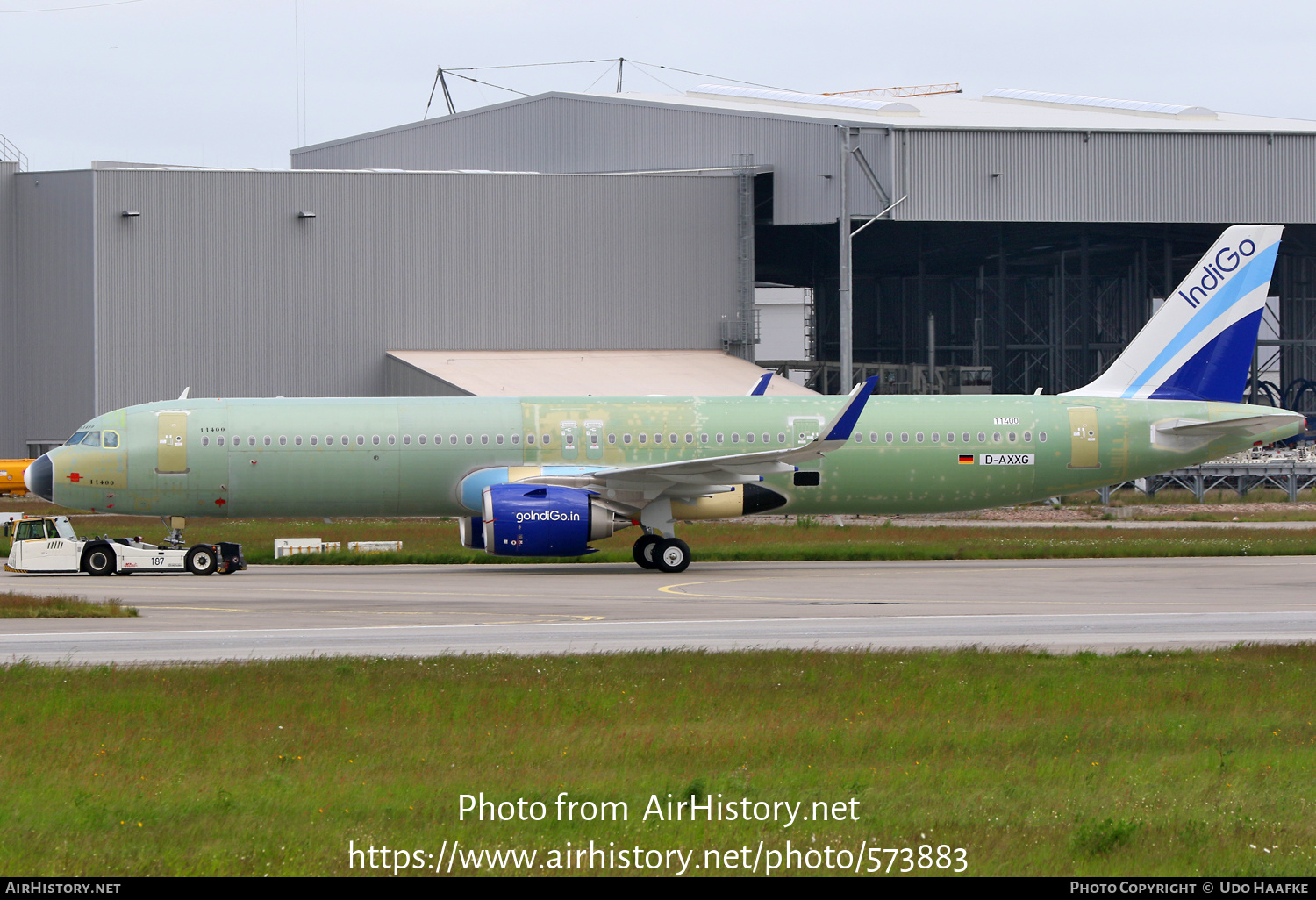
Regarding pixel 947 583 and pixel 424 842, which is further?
pixel 947 583

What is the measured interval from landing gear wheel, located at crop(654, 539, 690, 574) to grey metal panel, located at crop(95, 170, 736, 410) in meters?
31.9

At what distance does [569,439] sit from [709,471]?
3.90 metres

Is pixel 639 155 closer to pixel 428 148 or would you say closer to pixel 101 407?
pixel 428 148

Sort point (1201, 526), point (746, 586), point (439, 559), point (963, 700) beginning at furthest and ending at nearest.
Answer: point (1201, 526) < point (439, 559) < point (746, 586) < point (963, 700)

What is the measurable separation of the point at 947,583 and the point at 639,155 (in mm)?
43525

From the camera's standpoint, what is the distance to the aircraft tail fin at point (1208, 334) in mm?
36312

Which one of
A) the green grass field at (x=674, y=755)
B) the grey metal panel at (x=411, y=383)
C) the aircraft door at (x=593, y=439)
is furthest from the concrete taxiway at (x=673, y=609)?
the grey metal panel at (x=411, y=383)

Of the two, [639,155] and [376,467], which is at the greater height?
[639,155]

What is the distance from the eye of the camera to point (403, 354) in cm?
6094

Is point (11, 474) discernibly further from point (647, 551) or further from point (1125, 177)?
point (1125, 177)

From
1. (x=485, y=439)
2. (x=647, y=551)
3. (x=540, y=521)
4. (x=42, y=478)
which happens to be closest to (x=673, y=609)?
(x=540, y=521)

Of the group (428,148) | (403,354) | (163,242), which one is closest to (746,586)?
(403,354)

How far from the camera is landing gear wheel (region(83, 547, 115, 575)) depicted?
31.3 metres

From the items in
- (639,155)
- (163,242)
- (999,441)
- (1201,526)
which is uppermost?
(639,155)
